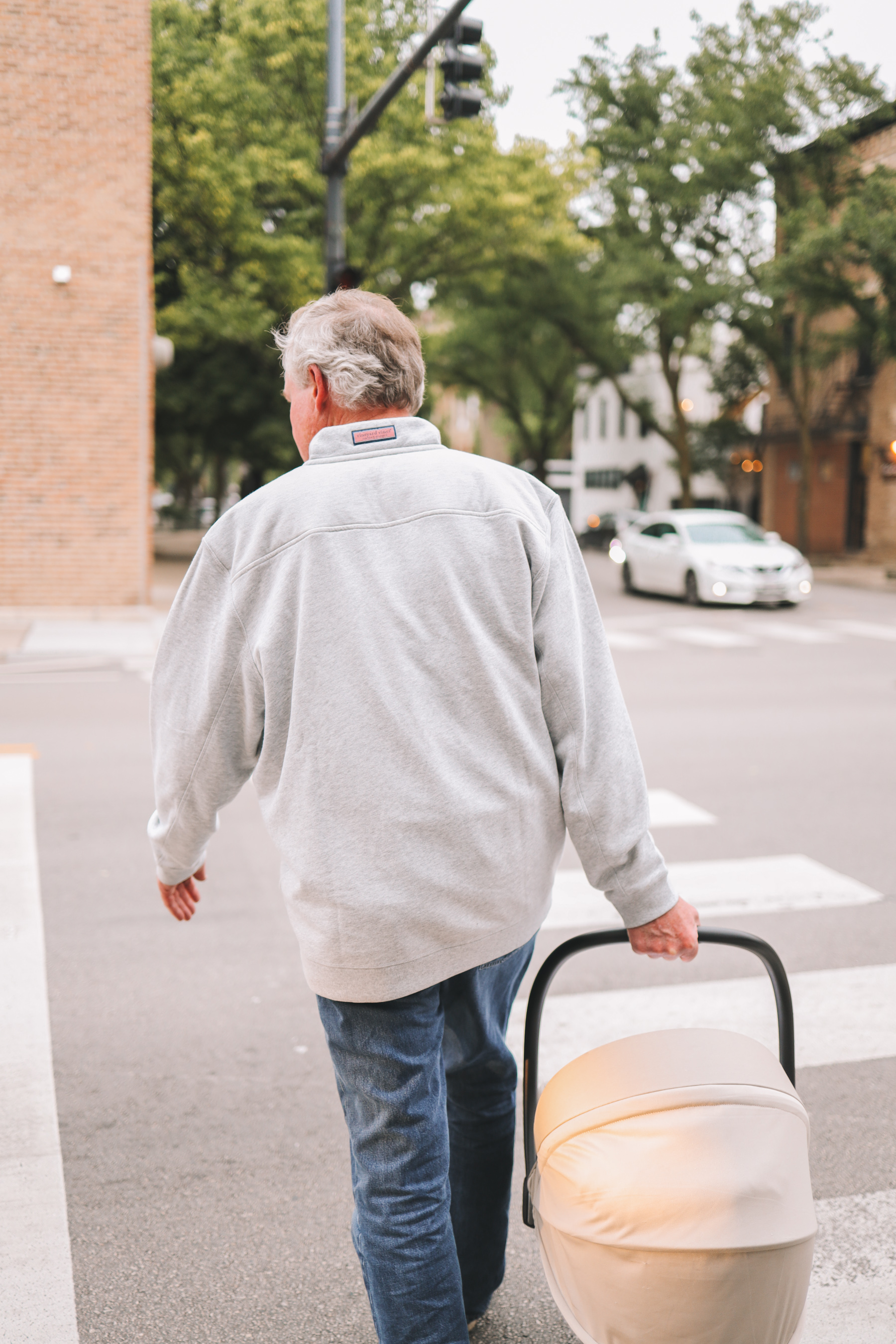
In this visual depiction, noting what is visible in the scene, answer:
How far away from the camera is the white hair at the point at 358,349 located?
193 centimetres

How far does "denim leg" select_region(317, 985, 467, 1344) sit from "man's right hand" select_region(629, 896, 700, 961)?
0.36m

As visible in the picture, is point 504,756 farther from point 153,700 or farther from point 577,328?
point 577,328

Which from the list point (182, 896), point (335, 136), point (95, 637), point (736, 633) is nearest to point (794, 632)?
point (736, 633)

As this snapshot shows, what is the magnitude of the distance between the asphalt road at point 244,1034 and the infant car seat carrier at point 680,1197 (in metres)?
0.91

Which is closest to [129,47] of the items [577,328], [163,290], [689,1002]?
[163,290]

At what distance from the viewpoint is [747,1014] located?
4.04m

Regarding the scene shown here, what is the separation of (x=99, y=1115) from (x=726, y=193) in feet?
99.6

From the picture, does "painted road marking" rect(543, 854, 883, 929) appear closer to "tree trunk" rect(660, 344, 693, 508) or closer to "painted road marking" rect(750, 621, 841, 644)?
"painted road marking" rect(750, 621, 841, 644)

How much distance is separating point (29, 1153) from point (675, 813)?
4.30 m

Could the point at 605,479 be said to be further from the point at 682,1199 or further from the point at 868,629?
the point at 682,1199

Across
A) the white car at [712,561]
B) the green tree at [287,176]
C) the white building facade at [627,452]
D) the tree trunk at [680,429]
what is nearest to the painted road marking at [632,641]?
the white car at [712,561]

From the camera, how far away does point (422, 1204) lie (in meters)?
1.96

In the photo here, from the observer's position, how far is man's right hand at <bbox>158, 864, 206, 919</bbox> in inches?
91.2

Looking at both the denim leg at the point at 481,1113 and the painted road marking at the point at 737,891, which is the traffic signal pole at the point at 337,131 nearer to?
the painted road marking at the point at 737,891
